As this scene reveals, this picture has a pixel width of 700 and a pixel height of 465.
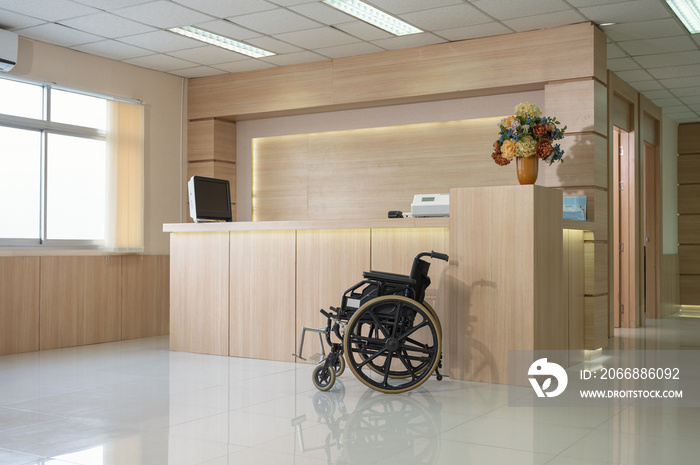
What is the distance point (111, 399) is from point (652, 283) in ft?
27.1

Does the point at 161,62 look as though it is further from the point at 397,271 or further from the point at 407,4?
the point at 397,271

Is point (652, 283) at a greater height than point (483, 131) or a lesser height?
lesser

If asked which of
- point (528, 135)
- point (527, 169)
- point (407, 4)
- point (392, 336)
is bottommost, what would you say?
point (392, 336)

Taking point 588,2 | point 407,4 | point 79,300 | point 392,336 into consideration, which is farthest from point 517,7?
point 79,300

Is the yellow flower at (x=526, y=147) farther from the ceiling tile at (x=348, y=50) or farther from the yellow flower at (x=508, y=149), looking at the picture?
the ceiling tile at (x=348, y=50)

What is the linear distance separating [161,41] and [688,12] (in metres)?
5.06

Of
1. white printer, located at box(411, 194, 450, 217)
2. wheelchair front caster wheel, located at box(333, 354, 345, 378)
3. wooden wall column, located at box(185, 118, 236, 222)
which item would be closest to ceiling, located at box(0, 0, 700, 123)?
wooden wall column, located at box(185, 118, 236, 222)

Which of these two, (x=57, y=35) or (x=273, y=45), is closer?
(x=57, y=35)

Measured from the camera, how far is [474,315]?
5453 mm

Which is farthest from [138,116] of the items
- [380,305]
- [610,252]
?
[610,252]

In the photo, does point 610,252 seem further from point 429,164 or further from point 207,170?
point 207,170

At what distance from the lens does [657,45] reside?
25.1ft

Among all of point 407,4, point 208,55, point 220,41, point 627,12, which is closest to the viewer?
point 407,4

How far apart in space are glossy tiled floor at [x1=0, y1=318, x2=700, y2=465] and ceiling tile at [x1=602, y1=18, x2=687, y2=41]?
3.80 metres
